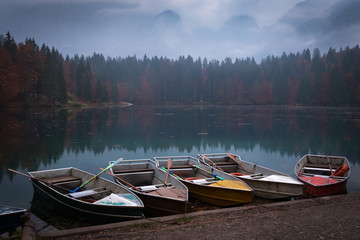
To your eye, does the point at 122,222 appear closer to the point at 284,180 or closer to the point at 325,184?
the point at 284,180

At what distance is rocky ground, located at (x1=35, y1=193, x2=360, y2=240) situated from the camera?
243 inches

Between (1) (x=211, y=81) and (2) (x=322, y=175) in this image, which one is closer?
(2) (x=322, y=175)

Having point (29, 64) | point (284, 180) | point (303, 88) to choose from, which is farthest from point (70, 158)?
point (303, 88)

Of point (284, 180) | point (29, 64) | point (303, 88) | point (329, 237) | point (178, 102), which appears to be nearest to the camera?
point (329, 237)

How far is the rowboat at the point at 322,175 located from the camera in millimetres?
10133

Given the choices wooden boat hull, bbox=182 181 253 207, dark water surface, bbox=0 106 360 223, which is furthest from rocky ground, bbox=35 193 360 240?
dark water surface, bbox=0 106 360 223

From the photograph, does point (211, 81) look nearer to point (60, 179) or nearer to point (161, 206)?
point (60, 179)

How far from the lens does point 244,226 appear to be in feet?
21.8

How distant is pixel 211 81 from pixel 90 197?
126 m

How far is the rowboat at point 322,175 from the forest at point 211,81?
6193cm

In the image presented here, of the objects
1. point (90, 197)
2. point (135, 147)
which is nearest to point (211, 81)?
point (135, 147)

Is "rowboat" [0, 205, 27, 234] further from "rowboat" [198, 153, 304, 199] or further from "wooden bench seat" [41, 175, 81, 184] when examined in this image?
"rowboat" [198, 153, 304, 199]

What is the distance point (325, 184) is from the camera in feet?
33.0

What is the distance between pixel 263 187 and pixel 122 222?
532 centimetres
